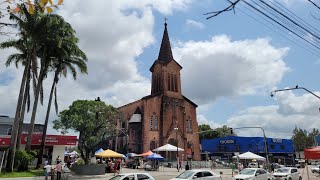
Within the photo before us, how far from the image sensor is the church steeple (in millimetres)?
67300

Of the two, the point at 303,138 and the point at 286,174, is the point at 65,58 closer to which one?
the point at 286,174

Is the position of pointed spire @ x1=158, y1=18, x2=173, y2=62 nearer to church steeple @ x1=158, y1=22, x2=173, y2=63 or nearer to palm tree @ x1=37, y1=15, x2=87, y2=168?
church steeple @ x1=158, y1=22, x2=173, y2=63

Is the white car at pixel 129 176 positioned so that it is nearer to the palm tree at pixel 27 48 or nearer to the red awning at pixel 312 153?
the red awning at pixel 312 153

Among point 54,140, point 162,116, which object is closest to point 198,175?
point 54,140

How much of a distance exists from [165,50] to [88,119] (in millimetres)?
29214

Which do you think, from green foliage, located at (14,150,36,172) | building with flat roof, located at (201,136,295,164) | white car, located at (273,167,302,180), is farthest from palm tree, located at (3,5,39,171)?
building with flat roof, located at (201,136,295,164)

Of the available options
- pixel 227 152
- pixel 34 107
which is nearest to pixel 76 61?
pixel 34 107

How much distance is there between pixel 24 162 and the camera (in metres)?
28.7

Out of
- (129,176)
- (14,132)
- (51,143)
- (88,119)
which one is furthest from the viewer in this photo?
(88,119)

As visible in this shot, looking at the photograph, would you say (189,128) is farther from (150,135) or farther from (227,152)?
Result: (227,152)

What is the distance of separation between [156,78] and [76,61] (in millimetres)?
32542

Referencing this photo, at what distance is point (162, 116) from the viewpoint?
62000mm

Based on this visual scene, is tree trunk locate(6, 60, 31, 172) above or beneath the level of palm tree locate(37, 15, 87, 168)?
beneath

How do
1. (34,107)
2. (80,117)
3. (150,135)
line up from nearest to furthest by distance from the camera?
(34,107)
(80,117)
(150,135)
